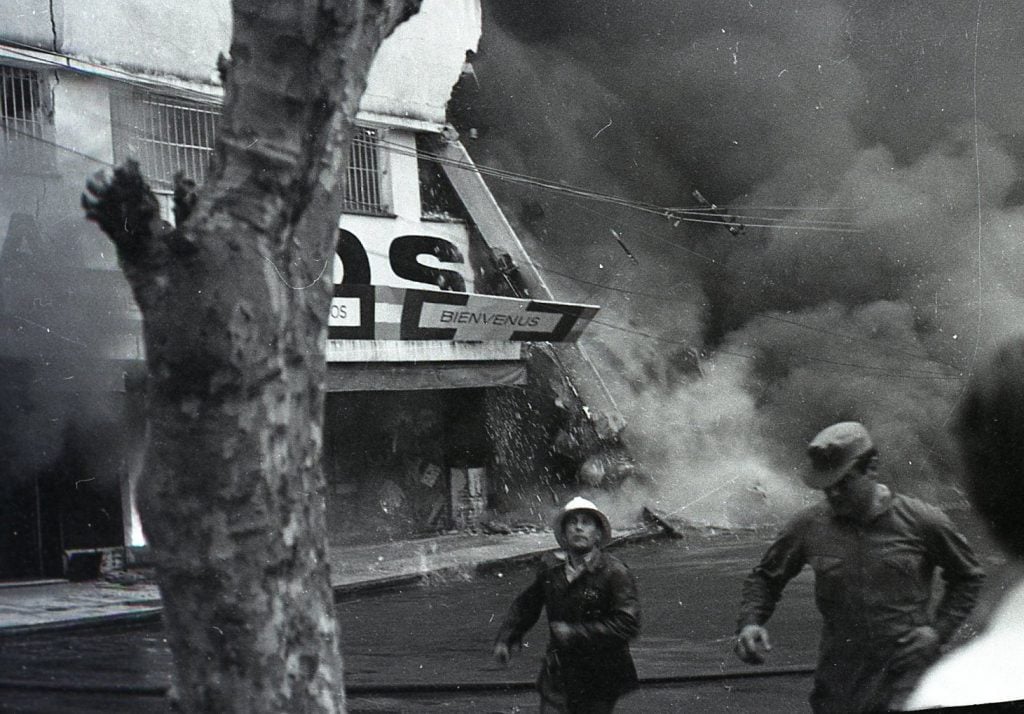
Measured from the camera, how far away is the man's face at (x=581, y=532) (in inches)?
159

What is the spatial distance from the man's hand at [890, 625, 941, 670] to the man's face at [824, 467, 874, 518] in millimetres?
477

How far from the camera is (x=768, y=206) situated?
4.77 meters

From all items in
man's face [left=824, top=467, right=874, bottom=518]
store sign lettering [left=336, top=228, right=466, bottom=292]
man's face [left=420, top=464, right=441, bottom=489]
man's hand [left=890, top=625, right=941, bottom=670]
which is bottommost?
man's hand [left=890, top=625, right=941, bottom=670]

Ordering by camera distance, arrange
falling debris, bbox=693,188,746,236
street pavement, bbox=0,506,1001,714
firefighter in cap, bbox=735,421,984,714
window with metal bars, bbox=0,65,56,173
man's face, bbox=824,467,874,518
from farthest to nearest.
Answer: falling debris, bbox=693,188,746,236 → man's face, bbox=824,467,874,518 → firefighter in cap, bbox=735,421,984,714 → street pavement, bbox=0,506,1001,714 → window with metal bars, bbox=0,65,56,173

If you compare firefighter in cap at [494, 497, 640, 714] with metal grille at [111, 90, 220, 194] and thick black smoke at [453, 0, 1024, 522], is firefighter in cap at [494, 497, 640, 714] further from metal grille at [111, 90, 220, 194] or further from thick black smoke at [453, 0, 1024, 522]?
metal grille at [111, 90, 220, 194]

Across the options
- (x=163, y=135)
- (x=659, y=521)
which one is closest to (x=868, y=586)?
(x=659, y=521)

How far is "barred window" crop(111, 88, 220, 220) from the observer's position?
3.60 m

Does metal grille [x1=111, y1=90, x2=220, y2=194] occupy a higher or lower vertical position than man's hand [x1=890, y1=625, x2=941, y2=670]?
higher

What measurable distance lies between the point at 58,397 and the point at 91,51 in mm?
1049

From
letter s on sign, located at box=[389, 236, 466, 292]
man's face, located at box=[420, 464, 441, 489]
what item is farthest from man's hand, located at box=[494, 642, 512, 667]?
letter s on sign, located at box=[389, 236, 466, 292]

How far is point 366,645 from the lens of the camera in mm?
3975

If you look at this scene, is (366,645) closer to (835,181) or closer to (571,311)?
(571,311)

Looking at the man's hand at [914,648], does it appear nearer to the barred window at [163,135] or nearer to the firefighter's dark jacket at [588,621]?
the firefighter's dark jacket at [588,621]

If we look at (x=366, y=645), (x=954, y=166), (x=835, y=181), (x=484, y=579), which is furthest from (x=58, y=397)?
(x=954, y=166)
